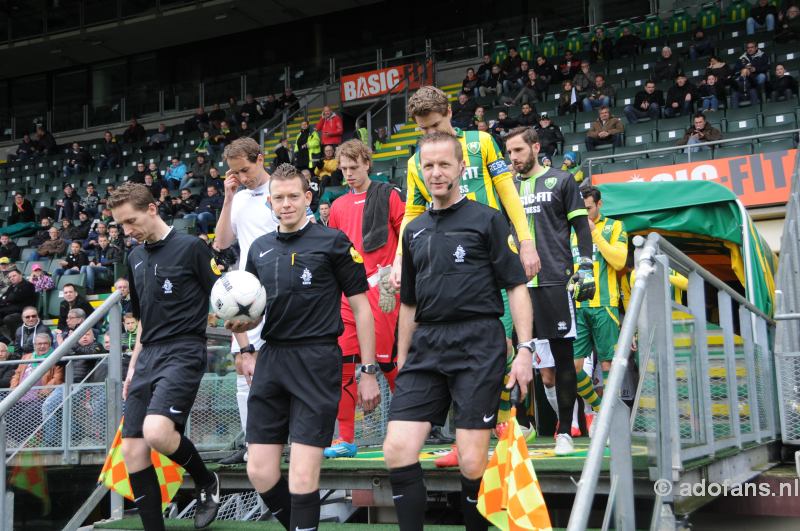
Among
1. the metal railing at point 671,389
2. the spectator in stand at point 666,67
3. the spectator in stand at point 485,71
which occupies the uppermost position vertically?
the spectator in stand at point 485,71

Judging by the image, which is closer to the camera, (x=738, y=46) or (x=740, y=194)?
(x=740, y=194)

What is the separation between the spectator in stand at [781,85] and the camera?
15430 millimetres

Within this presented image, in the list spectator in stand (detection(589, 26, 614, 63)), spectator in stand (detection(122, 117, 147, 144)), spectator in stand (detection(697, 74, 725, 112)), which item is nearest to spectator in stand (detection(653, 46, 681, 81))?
→ spectator in stand (detection(697, 74, 725, 112))

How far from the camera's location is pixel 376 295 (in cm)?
579

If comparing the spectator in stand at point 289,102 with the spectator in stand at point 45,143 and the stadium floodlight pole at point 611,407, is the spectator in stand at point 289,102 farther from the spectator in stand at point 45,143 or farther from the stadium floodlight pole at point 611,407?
the stadium floodlight pole at point 611,407

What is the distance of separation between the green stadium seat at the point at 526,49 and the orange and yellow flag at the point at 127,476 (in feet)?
57.0

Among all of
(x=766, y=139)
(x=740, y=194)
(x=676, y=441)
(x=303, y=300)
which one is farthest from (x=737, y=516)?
(x=766, y=139)

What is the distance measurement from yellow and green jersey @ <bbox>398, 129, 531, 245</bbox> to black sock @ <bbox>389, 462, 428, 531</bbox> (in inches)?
63.7

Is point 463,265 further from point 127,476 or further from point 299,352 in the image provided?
point 127,476

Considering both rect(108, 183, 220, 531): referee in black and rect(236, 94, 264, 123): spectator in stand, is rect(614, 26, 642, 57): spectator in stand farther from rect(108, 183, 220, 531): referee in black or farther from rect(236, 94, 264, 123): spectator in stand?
rect(108, 183, 220, 531): referee in black

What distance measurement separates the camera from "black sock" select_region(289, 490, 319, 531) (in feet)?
13.0

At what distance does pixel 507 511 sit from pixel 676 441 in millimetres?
1050

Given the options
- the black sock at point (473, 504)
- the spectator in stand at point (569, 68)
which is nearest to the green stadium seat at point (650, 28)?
the spectator in stand at point (569, 68)

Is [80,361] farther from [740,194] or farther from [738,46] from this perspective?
[738,46]
